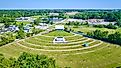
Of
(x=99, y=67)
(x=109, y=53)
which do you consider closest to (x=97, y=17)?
(x=109, y=53)

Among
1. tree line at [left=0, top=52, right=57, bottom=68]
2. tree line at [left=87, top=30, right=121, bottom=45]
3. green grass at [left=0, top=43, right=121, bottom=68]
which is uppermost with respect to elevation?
tree line at [left=0, top=52, right=57, bottom=68]

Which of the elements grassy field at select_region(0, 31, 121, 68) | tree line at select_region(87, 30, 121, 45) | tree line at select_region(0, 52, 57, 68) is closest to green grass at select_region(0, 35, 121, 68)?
grassy field at select_region(0, 31, 121, 68)

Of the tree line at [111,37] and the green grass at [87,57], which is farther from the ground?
the tree line at [111,37]

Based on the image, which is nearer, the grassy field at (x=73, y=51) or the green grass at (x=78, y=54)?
the green grass at (x=78, y=54)

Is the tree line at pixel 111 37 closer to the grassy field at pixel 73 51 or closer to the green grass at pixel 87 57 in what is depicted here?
the grassy field at pixel 73 51

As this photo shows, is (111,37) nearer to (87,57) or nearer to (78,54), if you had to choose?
(78,54)

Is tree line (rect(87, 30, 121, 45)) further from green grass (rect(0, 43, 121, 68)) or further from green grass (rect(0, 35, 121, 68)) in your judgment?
green grass (rect(0, 43, 121, 68))

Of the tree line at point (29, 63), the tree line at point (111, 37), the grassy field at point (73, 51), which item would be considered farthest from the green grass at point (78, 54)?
the tree line at point (29, 63)

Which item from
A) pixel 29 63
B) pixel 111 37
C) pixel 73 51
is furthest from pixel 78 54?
pixel 29 63

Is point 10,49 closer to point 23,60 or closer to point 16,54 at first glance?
point 16,54
